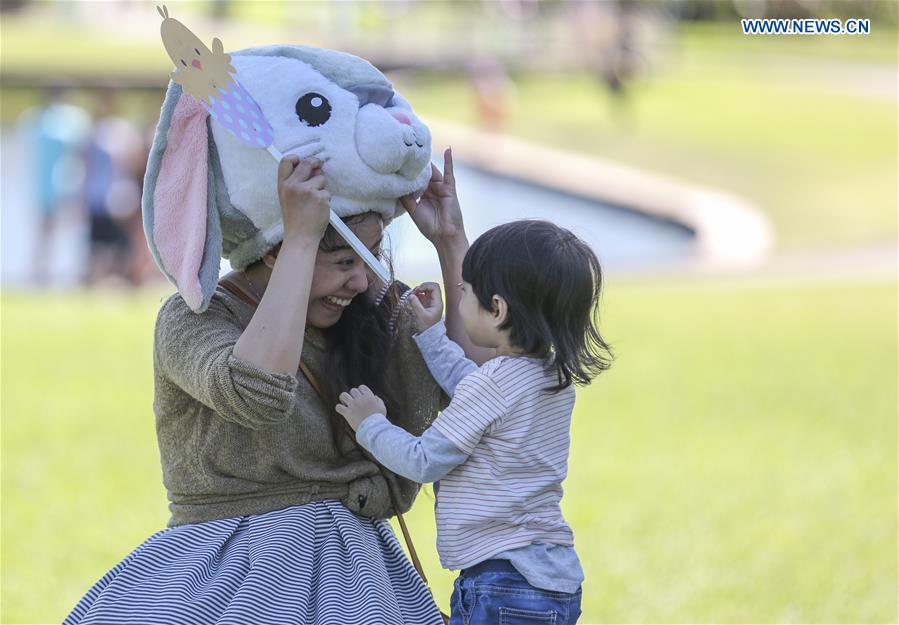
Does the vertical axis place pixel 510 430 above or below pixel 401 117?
below

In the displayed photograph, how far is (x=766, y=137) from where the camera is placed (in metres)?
24.2

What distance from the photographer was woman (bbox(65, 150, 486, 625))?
2.48 metres

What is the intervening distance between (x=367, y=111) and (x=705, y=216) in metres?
15.9

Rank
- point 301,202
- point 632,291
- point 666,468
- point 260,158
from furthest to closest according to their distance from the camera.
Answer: point 632,291 < point 666,468 < point 260,158 < point 301,202

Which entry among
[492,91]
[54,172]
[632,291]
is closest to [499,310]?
[632,291]

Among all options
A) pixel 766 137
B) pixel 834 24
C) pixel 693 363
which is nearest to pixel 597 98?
pixel 766 137

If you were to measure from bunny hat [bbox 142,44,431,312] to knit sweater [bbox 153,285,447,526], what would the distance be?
9 centimetres

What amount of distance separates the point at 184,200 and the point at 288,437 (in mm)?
530

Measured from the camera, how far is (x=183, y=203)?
266 centimetres

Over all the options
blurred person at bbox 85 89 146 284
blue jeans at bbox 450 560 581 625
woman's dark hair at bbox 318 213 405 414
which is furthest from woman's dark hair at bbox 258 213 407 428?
blurred person at bbox 85 89 146 284

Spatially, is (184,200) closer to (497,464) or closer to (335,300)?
(335,300)

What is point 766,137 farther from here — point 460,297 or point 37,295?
point 460,297

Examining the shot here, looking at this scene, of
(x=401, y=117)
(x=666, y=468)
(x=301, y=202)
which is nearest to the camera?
(x=301, y=202)

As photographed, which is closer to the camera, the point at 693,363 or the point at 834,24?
the point at 834,24
